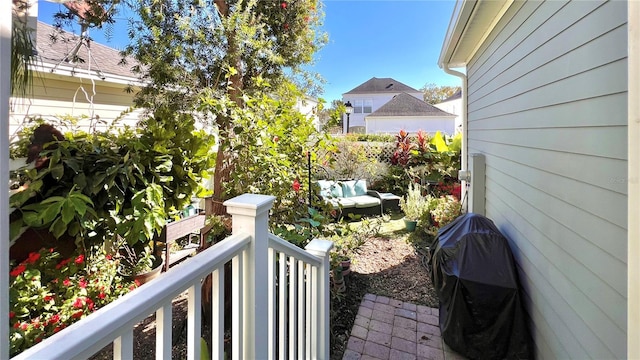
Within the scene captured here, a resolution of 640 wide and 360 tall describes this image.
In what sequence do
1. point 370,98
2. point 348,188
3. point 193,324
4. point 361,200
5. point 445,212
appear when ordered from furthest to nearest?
point 370,98 → point 348,188 → point 361,200 → point 445,212 → point 193,324

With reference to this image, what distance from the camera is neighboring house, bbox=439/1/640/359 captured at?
1.29 meters

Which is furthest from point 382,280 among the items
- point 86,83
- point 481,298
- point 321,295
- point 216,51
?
point 86,83

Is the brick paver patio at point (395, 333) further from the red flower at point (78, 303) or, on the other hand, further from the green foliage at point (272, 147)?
the red flower at point (78, 303)

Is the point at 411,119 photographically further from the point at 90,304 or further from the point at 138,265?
the point at 90,304

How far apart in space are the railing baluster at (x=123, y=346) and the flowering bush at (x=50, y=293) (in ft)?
4.59

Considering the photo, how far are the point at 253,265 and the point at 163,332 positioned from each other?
1.53 feet

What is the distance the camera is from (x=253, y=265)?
1314 millimetres

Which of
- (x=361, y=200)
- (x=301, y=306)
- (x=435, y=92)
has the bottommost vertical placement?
(x=301, y=306)

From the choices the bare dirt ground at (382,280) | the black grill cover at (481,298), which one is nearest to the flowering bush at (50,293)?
the bare dirt ground at (382,280)

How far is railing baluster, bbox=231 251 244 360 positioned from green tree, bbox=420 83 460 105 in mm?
39564

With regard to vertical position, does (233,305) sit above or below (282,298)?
above

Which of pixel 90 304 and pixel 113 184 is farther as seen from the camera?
pixel 90 304

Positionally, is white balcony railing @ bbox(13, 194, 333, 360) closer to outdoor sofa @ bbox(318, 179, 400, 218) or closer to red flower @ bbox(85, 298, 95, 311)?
red flower @ bbox(85, 298, 95, 311)
